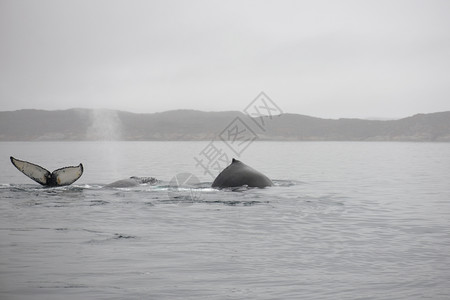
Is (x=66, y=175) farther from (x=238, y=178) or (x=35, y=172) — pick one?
(x=238, y=178)

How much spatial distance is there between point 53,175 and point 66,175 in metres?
0.51

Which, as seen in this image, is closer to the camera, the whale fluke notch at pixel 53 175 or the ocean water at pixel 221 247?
the ocean water at pixel 221 247

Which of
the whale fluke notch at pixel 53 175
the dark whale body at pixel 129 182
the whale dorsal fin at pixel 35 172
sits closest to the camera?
the whale dorsal fin at pixel 35 172

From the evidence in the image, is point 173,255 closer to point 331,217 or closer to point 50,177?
point 331,217

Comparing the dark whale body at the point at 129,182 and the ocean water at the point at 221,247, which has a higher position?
the dark whale body at the point at 129,182

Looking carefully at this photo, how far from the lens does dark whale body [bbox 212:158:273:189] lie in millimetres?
22641

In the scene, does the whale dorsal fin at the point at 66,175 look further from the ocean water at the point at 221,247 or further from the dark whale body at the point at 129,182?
the ocean water at the point at 221,247

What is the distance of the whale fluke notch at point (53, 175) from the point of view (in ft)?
70.4

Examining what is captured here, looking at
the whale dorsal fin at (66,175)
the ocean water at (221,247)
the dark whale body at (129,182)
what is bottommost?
the ocean water at (221,247)

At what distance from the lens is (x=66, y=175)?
22094 mm

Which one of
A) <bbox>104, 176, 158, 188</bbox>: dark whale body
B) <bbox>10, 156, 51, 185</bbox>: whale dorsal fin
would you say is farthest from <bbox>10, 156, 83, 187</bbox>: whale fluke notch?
<bbox>104, 176, 158, 188</bbox>: dark whale body

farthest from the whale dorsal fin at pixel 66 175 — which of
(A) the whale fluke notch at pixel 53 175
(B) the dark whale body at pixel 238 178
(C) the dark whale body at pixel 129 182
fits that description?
(B) the dark whale body at pixel 238 178

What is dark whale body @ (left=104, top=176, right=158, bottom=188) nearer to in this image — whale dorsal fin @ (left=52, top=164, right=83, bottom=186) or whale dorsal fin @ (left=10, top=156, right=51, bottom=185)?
whale dorsal fin @ (left=52, top=164, right=83, bottom=186)

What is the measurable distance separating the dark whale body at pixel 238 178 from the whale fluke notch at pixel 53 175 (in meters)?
5.42
